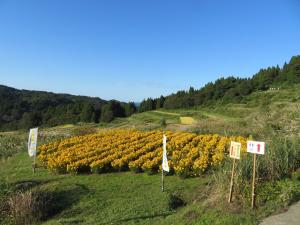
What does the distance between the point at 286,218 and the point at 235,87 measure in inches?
2821

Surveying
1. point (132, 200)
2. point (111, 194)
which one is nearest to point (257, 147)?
point (132, 200)

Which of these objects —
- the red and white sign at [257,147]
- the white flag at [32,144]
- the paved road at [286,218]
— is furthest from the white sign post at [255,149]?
the white flag at [32,144]

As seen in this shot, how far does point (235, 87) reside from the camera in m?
76.4

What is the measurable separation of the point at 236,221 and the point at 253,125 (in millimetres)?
16318

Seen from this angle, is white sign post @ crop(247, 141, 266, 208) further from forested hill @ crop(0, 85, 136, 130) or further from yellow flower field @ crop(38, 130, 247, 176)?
forested hill @ crop(0, 85, 136, 130)

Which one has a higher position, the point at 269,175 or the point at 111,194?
the point at 269,175

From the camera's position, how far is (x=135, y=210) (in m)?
8.57

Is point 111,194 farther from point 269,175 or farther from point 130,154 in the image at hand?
point 130,154

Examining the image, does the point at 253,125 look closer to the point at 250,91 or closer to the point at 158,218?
the point at 158,218

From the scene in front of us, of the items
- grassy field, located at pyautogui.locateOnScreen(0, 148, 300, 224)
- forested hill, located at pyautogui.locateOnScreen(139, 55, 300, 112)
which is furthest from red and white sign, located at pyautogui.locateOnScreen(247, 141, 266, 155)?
forested hill, located at pyautogui.locateOnScreen(139, 55, 300, 112)

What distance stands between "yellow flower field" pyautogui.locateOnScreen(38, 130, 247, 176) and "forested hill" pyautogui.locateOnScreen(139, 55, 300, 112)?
45.5m

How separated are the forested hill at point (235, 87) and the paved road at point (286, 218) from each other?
5556cm

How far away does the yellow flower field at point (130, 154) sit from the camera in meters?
12.2

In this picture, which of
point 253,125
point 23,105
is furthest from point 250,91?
point 23,105
